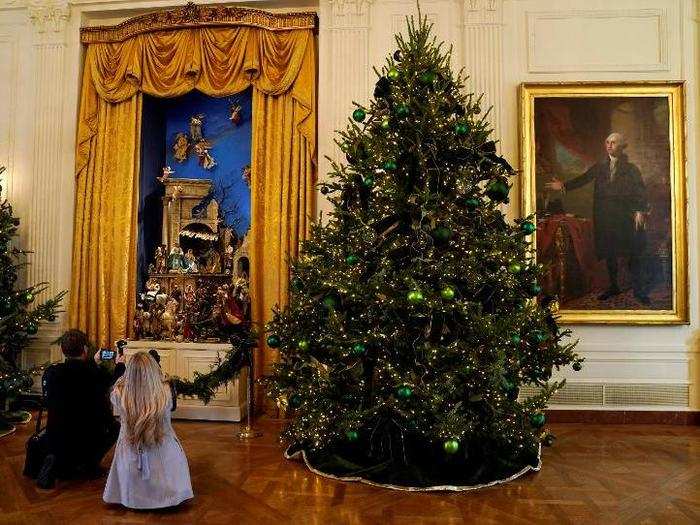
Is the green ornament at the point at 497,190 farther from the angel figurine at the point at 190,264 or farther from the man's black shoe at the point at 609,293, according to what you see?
the angel figurine at the point at 190,264

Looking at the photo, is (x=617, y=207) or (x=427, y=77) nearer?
(x=427, y=77)

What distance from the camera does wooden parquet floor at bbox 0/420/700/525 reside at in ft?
12.6

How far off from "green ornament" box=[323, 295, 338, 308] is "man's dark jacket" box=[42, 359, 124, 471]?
5.47 feet

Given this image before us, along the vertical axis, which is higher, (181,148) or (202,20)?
(202,20)

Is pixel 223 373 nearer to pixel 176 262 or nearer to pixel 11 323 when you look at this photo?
pixel 176 262

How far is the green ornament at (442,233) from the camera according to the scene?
458 centimetres

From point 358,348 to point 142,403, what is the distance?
5.32ft

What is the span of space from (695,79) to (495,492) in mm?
5564

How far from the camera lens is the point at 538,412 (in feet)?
15.7

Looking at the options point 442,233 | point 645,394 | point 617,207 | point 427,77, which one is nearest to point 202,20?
point 427,77

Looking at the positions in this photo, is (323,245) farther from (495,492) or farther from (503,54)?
(503,54)

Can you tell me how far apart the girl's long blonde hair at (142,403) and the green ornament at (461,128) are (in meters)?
3.02

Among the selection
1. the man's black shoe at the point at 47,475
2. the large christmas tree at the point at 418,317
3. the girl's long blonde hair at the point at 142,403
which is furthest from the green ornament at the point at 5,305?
the girl's long blonde hair at the point at 142,403

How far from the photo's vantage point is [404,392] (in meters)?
4.30
